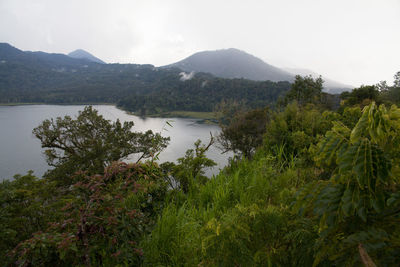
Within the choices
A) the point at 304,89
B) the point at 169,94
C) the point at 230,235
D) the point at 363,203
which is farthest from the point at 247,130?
the point at 169,94

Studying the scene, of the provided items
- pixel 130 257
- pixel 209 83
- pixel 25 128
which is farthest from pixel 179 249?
pixel 209 83

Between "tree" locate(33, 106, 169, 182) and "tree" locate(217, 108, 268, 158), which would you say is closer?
"tree" locate(33, 106, 169, 182)

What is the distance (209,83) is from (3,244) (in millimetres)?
114844

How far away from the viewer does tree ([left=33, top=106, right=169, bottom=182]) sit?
13250 mm

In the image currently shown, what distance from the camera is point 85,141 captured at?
15047mm

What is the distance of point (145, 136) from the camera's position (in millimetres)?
19031

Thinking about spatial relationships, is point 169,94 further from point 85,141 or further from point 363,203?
point 363,203

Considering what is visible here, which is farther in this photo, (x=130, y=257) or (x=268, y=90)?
(x=268, y=90)

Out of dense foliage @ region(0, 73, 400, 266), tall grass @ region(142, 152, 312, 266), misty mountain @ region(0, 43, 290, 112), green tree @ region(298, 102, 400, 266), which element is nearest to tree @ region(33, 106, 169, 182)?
dense foliage @ region(0, 73, 400, 266)

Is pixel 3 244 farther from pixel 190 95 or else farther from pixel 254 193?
pixel 190 95

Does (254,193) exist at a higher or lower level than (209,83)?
lower

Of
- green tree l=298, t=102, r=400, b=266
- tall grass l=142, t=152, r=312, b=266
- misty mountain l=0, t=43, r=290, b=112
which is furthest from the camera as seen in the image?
misty mountain l=0, t=43, r=290, b=112

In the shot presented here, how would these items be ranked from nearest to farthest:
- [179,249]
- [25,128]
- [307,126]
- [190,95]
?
[179,249] → [307,126] → [25,128] → [190,95]

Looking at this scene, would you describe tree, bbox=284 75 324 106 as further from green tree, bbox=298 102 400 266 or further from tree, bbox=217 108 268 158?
green tree, bbox=298 102 400 266
